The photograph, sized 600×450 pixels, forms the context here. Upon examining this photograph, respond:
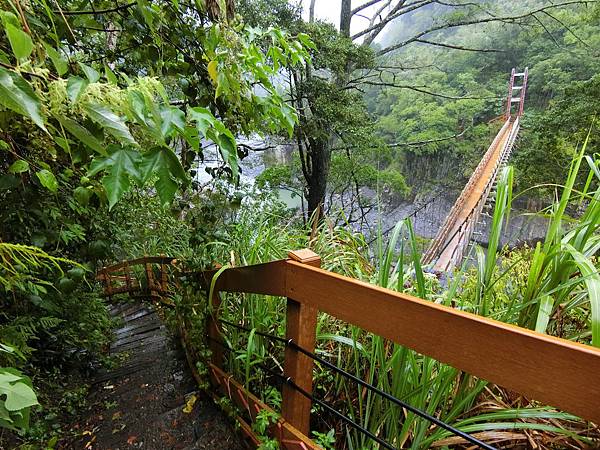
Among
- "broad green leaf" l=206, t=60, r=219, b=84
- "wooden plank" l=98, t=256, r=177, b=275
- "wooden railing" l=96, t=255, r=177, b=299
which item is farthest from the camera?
"wooden railing" l=96, t=255, r=177, b=299

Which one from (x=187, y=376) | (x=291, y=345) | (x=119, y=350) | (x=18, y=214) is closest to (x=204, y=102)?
(x=18, y=214)

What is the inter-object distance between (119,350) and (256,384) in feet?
7.79

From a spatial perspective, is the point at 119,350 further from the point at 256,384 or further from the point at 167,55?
the point at 167,55

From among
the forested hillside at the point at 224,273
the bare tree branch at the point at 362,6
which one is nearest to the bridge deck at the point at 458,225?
the forested hillside at the point at 224,273

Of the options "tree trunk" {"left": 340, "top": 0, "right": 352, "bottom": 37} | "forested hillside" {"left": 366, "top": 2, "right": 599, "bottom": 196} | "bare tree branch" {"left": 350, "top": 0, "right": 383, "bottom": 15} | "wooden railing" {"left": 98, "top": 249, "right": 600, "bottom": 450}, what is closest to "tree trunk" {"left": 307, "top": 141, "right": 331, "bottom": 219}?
"tree trunk" {"left": 340, "top": 0, "right": 352, "bottom": 37}

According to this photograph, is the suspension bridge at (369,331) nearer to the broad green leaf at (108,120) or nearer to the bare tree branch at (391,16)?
the broad green leaf at (108,120)

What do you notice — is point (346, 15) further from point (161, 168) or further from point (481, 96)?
point (481, 96)

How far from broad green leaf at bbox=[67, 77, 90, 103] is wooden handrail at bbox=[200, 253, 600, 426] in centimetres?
59

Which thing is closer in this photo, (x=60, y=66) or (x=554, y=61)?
(x=60, y=66)

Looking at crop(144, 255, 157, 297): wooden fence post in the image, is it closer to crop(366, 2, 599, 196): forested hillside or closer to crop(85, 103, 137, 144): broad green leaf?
crop(85, 103, 137, 144): broad green leaf

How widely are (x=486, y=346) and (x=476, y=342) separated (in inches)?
0.6

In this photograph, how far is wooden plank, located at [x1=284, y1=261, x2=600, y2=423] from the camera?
1.39 ft

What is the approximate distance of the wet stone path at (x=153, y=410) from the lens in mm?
1402

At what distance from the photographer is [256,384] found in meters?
1.33
